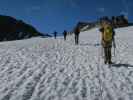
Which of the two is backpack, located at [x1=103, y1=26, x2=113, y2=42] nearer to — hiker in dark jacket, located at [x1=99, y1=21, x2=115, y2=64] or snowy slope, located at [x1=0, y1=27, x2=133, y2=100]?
hiker in dark jacket, located at [x1=99, y1=21, x2=115, y2=64]

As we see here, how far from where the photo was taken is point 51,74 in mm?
12781

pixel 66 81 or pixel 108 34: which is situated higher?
pixel 108 34

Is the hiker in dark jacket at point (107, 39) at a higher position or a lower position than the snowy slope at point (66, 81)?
higher

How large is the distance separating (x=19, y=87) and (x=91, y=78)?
10.0ft

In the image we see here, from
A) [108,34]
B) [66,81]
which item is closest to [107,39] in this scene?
[108,34]

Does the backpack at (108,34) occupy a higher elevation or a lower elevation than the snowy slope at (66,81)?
higher

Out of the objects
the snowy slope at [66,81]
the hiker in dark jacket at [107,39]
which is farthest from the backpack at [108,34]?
the snowy slope at [66,81]

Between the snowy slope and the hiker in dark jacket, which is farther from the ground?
the hiker in dark jacket

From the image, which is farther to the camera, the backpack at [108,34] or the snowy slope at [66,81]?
the backpack at [108,34]

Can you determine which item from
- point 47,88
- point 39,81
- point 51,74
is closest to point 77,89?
point 47,88

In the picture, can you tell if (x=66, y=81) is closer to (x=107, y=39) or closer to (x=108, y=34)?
(x=107, y=39)

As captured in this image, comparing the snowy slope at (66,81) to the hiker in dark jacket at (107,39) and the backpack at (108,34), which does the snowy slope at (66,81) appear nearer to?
the hiker in dark jacket at (107,39)

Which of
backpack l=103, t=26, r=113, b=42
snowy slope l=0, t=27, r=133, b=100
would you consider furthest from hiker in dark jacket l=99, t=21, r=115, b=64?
snowy slope l=0, t=27, r=133, b=100

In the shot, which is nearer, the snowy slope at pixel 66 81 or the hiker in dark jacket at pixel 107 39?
the snowy slope at pixel 66 81
